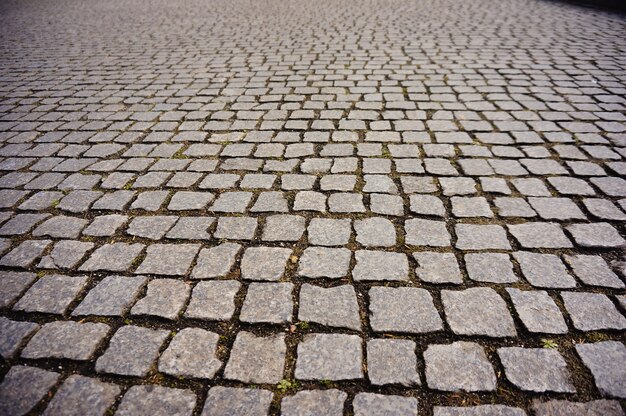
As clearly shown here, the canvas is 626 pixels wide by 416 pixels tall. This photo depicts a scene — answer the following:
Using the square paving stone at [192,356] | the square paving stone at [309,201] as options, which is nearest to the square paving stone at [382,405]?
the square paving stone at [192,356]

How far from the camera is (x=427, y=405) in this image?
1471 millimetres

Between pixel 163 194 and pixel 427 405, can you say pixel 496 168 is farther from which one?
pixel 163 194

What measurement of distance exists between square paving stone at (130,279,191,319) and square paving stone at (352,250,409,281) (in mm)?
953

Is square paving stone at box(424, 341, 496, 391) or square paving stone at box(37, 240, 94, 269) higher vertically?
square paving stone at box(37, 240, 94, 269)

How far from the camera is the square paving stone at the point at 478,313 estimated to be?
5.72 feet

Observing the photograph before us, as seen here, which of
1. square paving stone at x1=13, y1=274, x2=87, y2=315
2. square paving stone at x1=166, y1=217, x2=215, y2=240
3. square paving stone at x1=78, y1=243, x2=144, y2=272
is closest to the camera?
square paving stone at x1=13, y1=274, x2=87, y2=315

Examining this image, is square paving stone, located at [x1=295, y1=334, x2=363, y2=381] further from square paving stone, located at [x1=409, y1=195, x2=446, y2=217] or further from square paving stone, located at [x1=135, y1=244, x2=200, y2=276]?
square paving stone, located at [x1=409, y1=195, x2=446, y2=217]

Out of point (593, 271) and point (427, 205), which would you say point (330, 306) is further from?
point (593, 271)

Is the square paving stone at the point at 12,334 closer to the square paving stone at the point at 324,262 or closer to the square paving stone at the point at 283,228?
the square paving stone at the point at 283,228

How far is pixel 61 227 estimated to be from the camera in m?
2.48

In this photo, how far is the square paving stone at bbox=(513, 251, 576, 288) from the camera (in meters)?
1.96

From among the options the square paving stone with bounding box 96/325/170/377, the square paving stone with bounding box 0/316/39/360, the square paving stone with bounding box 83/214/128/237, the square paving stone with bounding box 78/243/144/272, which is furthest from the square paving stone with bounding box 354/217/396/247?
the square paving stone with bounding box 0/316/39/360

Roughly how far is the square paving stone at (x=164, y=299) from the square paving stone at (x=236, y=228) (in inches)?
17.3

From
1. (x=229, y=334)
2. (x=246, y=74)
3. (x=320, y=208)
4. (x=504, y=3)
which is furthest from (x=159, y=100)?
(x=504, y=3)
